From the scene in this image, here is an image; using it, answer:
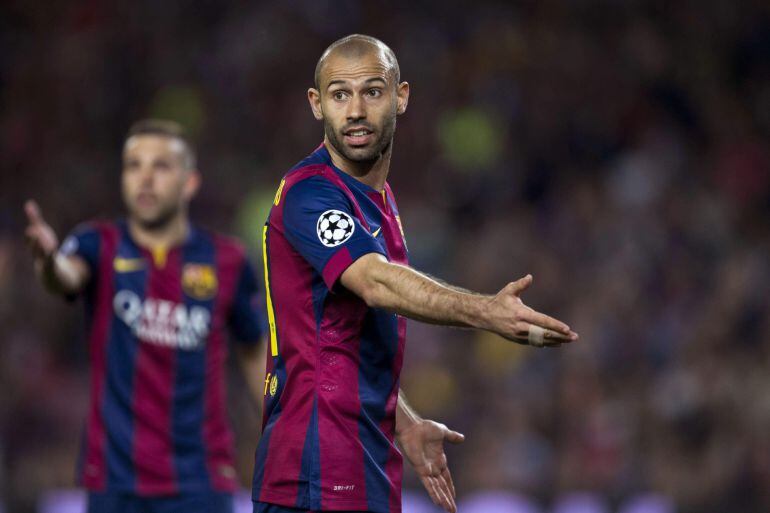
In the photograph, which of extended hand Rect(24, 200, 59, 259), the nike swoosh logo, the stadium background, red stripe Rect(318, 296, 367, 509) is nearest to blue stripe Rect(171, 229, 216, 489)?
the nike swoosh logo

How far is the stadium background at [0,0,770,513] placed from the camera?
9.34 meters

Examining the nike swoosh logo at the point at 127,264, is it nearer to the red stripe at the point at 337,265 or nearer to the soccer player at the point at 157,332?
the soccer player at the point at 157,332

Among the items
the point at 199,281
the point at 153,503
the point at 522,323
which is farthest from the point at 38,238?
the point at 522,323

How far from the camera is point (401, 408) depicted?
4.00m

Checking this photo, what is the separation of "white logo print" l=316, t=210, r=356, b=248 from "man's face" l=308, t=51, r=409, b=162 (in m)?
0.27

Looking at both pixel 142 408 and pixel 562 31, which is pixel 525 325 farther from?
pixel 562 31

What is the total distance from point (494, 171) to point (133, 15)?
190 inches

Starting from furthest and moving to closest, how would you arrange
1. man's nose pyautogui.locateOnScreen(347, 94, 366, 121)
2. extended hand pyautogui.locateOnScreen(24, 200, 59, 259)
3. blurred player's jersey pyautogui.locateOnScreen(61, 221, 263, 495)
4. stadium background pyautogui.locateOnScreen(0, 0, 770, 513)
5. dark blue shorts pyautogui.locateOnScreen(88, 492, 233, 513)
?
1. stadium background pyautogui.locateOnScreen(0, 0, 770, 513)
2. blurred player's jersey pyautogui.locateOnScreen(61, 221, 263, 495)
3. dark blue shorts pyautogui.locateOnScreen(88, 492, 233, 513)
4. extended hand pyautogui.locateOnScreen(24, 200, 59, 259)
5. man's nose pyautogui.locateOnScreen(347, 94, 366, 121)

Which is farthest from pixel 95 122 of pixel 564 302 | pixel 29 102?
pixel 564 302

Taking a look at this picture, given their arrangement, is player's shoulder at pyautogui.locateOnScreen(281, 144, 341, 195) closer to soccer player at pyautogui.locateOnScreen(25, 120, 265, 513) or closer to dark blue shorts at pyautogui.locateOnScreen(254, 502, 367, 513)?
dark blue shorts at pyautogui.locateOnScreen(254, 502, 367, 513)

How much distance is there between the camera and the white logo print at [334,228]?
343 centimetres

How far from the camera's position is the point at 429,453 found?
3.95 m

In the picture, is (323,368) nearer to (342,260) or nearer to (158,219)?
(342,260)

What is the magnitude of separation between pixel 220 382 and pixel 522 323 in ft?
10.4
